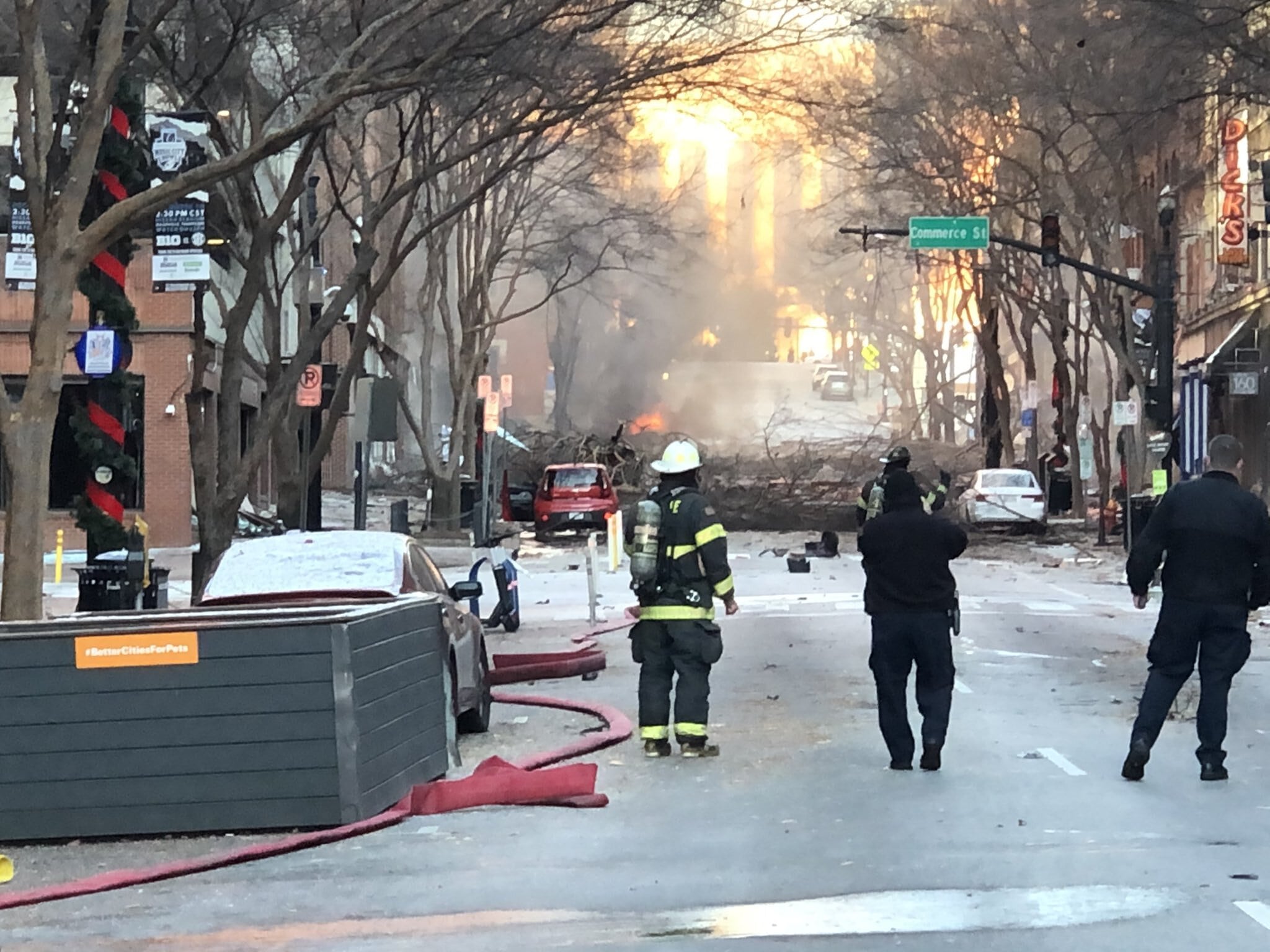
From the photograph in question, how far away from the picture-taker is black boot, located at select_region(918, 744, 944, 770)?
10.8 meters

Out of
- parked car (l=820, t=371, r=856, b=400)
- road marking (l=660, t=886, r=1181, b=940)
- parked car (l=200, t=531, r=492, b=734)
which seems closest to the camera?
road marking (l=660, t=886, r=1181, b=940)

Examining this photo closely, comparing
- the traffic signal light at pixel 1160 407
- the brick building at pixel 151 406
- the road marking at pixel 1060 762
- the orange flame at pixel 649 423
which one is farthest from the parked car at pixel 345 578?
the orange flame at pixel 649 423

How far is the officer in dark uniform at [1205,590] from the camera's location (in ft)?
33.4

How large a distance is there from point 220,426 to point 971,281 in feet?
105

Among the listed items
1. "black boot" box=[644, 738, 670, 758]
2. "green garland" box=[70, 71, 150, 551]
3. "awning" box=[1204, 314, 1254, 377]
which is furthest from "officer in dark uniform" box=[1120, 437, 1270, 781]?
"awning" box=[1204, 314, 1254, 377]

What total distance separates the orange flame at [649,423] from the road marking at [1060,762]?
57063 millimetres

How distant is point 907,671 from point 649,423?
Answer: 6430 cm

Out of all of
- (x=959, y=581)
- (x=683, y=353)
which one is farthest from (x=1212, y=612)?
(x=683, y=353)

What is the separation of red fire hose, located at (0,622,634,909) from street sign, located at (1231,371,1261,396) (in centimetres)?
3046

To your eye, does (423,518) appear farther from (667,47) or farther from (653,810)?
(653,810)

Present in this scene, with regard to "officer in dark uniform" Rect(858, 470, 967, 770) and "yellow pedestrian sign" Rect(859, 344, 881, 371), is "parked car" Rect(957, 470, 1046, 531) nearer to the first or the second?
"officer in dark uniform" Rect(858, 470, 967, 770)

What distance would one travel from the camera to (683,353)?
90875mm

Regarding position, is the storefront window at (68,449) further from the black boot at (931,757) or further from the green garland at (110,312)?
the black boot at (931,757)

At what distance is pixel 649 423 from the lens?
7525 centimetres
